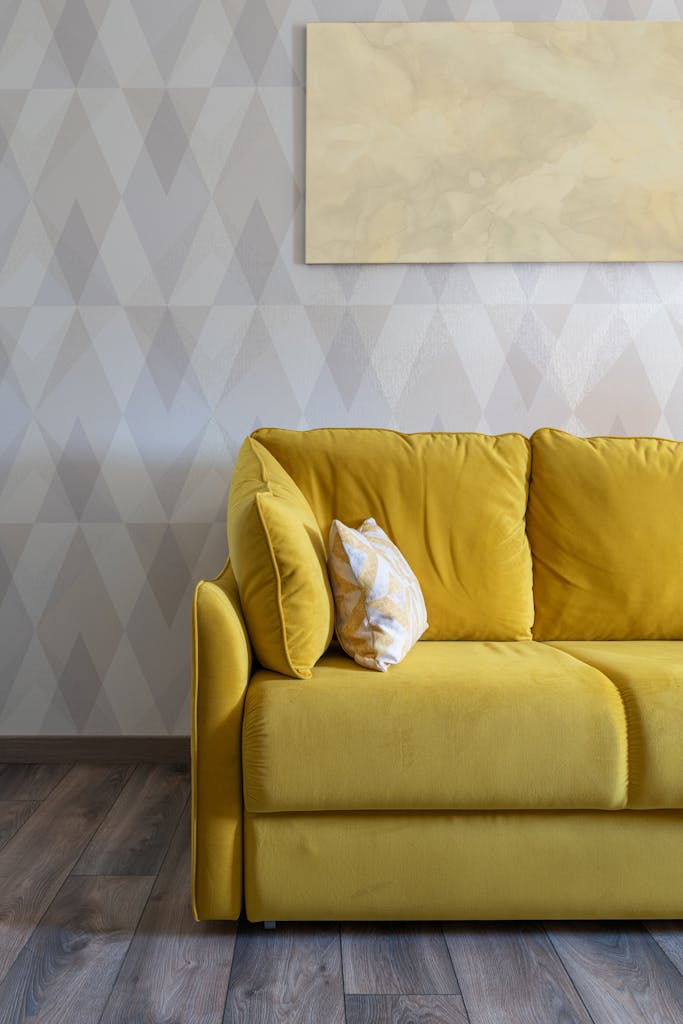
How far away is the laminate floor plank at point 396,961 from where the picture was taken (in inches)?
60.3

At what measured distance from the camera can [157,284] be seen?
8.89 ft

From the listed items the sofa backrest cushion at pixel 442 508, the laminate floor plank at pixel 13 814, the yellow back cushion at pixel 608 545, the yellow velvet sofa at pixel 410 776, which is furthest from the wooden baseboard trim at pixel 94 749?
the yellow back cushion at pixel 608 545

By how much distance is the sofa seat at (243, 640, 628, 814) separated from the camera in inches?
64.6

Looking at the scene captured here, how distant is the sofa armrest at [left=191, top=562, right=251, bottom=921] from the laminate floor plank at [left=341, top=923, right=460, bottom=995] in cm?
24

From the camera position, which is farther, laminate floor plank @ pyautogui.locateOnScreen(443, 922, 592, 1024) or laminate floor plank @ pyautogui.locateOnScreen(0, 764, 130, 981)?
laminate floor plank @ pyautogui.locateOnScreen(0, 764, 130, 981)

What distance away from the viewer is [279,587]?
180 cm

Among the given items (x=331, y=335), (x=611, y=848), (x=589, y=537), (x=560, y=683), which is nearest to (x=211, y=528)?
(x=331, y=335)

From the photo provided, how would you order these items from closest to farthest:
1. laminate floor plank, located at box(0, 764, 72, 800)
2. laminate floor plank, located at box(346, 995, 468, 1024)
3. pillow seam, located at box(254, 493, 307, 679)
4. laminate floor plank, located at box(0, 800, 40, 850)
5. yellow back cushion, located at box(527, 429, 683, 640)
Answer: laminate floor plank, located at box(346, 995, 468, 1024) → pillow seam, located at box(254, 493, 307, 679) → laminate floor plank, located at box(0, 800, 40, 850) → yellow back cushion, located at box(527, 429, 683, 640) → laminate floor plank, located at box(0, 764, 72, 800)

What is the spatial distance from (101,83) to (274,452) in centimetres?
Answer: 127

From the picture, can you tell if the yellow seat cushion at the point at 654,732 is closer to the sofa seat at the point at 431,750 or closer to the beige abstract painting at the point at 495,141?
the sofa seat at the point at 431,750

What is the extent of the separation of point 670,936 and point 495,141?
211 centimetres

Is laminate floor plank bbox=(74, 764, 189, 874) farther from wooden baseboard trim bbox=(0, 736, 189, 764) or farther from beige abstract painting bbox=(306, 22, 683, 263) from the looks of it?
beige abstract painting bbox=(306, 22, 683, 263)

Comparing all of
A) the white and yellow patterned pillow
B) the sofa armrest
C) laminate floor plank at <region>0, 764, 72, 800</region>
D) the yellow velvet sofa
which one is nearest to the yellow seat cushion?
the yellow velvet sofa

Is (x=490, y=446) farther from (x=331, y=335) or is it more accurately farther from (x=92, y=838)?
(x=92, y=838)
